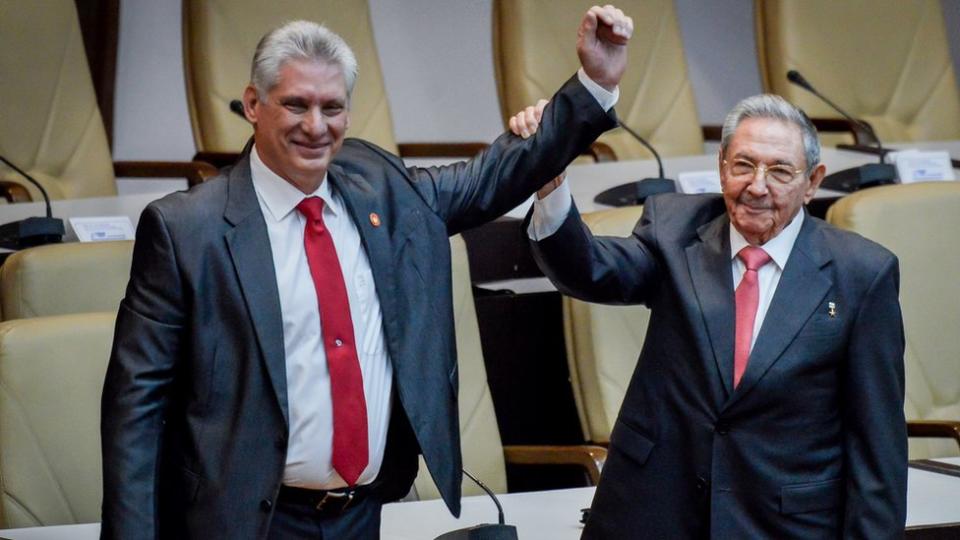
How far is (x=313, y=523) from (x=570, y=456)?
0.91 metres

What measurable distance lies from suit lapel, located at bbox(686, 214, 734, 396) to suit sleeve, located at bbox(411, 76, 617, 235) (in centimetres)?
38

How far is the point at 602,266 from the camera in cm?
221

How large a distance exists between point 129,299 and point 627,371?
4.39 ft

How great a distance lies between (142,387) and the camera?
5.65 feet

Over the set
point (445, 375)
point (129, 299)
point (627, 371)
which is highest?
point (129, 299)

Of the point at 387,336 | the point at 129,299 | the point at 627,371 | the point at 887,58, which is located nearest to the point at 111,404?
the point at 129,299

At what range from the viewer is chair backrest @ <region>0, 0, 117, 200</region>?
12.7ft

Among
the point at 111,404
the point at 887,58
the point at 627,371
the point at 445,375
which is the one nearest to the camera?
the point at 111,404

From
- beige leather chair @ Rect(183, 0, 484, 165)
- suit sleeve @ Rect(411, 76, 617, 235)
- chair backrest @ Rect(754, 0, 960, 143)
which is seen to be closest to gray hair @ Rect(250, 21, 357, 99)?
suit sleeve @ Rect(411, 76, 617, 235)

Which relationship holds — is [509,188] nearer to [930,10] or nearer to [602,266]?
[602,266]

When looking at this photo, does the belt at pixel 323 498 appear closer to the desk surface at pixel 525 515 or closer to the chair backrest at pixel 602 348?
the desk surface at pixel 525 515

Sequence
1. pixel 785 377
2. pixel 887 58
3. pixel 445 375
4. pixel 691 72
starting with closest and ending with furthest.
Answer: pixel 445 375 < pixel 785 377 < pixel 887 58 < pixel 691 72

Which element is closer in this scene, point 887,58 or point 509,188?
point 509,188

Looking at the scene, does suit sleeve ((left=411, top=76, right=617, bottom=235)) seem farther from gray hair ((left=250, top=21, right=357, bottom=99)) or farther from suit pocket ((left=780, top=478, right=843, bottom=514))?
suit pocket ((left=780, top=478, right=843, bottom=514))
